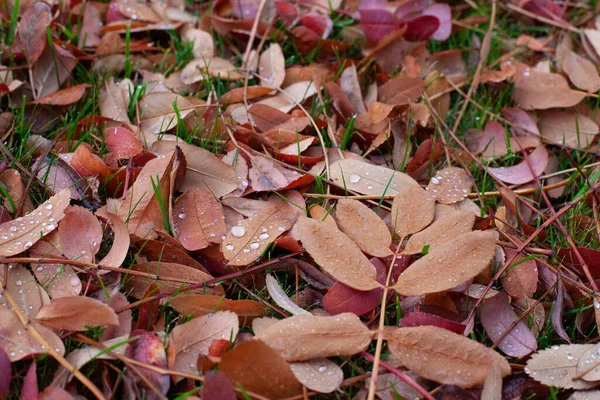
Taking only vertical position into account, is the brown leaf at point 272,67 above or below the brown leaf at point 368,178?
above

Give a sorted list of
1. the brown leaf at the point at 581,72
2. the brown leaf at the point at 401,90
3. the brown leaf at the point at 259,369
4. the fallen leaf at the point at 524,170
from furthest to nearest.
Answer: the brown leaf at the point at 581,72 < the brown leaf at the point at 401,90 < the fallen leaf at the point at 524,170 < the brown leaf at the point at 259,369

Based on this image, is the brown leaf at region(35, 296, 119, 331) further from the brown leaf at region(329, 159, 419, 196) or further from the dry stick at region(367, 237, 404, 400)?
the brown leaf at region(329, 159, 419, 196)

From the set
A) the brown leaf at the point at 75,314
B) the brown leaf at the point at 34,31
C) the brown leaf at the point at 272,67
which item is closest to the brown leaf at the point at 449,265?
the brown leaf at the point at 75,314

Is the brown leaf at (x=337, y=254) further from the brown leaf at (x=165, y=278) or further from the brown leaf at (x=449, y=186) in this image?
the brown leaf at (x=449, y=186)

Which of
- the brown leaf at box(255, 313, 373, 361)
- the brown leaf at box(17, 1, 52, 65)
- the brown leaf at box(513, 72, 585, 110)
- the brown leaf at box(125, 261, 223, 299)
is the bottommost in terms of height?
the brown leaf at box(125, 261, 223, 299)

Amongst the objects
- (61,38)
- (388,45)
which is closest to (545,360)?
(388,45)

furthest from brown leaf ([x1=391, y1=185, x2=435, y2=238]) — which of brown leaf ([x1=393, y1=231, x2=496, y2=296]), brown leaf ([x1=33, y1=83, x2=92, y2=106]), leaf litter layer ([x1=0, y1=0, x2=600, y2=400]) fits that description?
brown leaf ([x1=33, y1=83, x2=92, y2=106])

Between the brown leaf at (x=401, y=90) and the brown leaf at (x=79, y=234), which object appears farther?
the brown leaf at (x=401, y=90)

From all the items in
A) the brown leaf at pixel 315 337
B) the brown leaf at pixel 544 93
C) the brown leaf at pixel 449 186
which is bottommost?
the brown leaf at pixel 315 337
